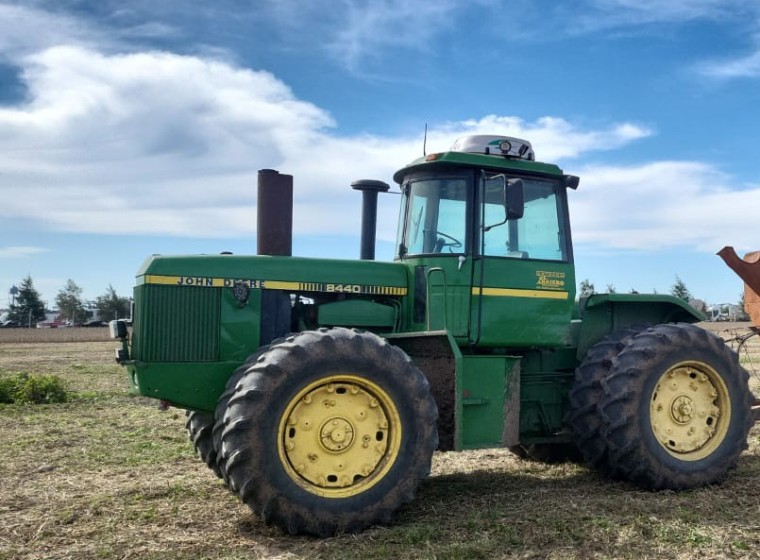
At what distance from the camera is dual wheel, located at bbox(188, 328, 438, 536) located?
5379mm

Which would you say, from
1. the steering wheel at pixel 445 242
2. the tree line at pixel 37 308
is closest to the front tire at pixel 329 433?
the steering wheel at pixel 445 242

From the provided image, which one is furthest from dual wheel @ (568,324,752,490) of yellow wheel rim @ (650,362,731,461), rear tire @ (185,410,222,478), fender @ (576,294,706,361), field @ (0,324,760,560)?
rear tire @ (185,410,222,478)

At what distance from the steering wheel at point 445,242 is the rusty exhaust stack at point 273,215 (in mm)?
1329

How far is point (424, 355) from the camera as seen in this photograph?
6578mm

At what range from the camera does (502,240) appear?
279 inches

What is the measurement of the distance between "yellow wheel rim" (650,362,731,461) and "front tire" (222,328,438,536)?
252cm

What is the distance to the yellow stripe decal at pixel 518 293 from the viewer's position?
6957 millimetres

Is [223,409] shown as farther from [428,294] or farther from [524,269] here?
[524,269]

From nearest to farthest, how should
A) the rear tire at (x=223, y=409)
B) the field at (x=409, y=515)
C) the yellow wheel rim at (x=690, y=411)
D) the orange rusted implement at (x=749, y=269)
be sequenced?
1. the field at (x=409, y=515)
2. the rear tire at (x=223, y=409)
3. the yellow wheel rim at (x=690, y=411)
4. the orange rusted implement at (x=749, y=269)

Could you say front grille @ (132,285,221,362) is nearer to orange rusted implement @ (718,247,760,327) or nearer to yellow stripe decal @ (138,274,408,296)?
yellow stripe decal @ (138,274,408,296)

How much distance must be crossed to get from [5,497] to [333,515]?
3174 mm

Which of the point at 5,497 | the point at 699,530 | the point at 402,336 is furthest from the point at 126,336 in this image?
the point at 699,530

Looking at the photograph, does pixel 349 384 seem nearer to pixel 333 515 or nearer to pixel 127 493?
pixel 333 515

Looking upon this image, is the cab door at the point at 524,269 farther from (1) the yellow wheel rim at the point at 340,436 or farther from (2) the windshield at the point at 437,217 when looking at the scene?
(1) the yellow wheel rim at the point at 340,436
